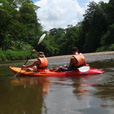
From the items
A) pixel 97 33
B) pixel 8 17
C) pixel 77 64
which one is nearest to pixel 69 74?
pixel 77 64

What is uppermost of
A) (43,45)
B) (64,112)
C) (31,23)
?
(31,23)

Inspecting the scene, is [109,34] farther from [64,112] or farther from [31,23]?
[64,112]

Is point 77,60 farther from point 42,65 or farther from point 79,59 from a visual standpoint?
point 42,65

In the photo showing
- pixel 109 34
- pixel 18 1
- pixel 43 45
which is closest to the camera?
pixel 18 1

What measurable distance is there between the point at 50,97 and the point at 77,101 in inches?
26.7

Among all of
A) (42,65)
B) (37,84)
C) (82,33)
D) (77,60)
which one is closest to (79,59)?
(77,60)

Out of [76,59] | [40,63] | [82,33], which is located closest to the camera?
[76,59]

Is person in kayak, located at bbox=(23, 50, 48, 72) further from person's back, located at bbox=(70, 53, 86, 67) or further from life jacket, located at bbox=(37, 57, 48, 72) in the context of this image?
person's back, located at bbox=(70, 53, 86, 67)

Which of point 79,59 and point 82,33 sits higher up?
point 82,33

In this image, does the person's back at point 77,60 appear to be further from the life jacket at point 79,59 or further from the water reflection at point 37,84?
the water reflection at point 37,84

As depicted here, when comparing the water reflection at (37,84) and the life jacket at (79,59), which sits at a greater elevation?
the life jacket at (79,59)

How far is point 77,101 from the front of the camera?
11.7ft

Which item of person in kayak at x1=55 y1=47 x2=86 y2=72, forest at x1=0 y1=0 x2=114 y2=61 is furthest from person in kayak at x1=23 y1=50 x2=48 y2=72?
forest at x1=0 y1=0 x2=114 y2=61

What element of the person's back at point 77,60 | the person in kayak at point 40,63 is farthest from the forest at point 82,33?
the person's back at point 77,60
